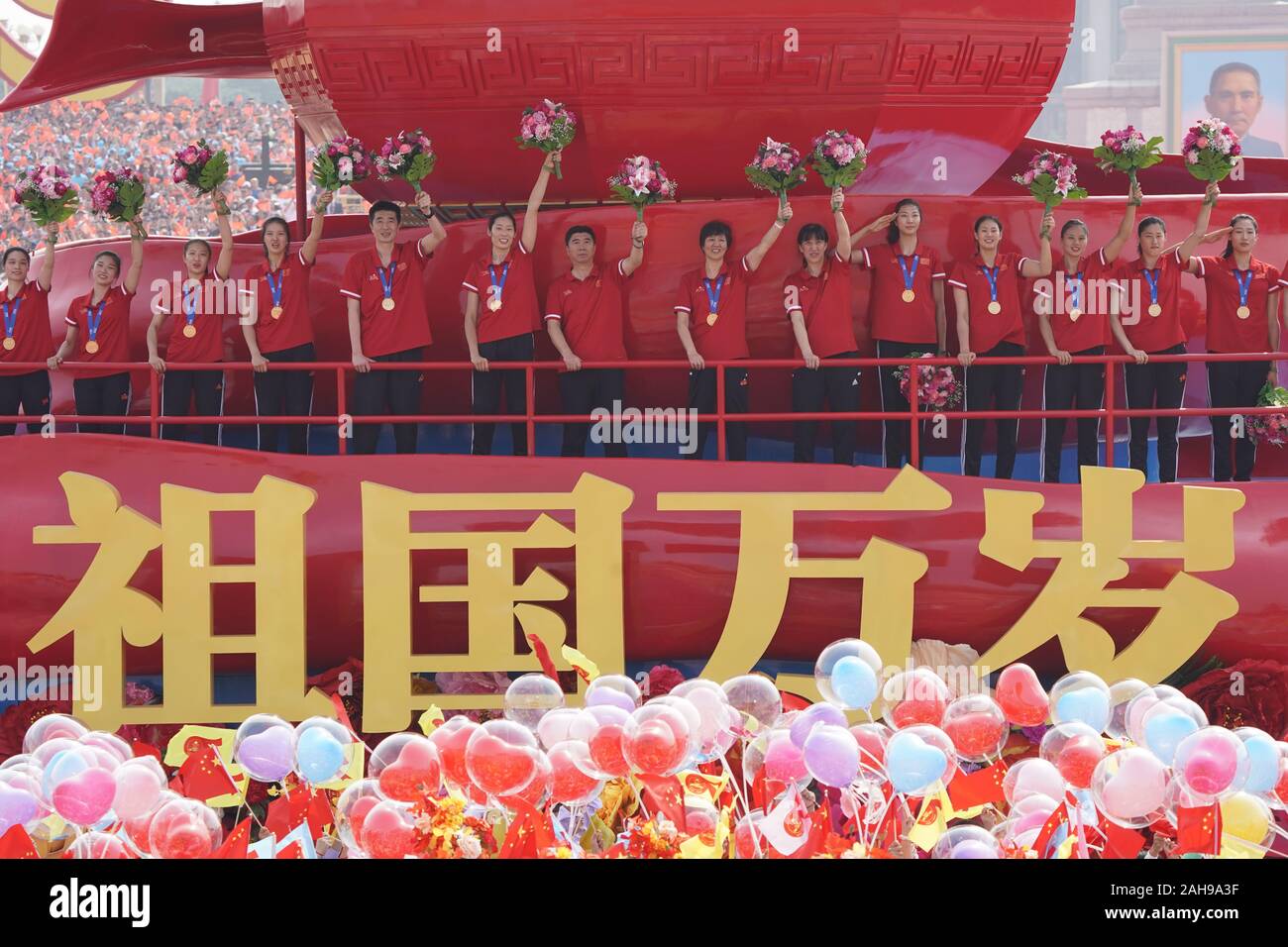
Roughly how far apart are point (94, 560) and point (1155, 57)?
2836 cm

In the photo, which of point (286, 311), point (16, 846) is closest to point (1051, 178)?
point (286, 311)

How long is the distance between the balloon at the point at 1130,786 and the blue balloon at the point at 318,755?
219cm

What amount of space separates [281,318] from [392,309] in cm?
54

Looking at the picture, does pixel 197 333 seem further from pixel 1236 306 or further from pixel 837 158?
pixel 1236 306

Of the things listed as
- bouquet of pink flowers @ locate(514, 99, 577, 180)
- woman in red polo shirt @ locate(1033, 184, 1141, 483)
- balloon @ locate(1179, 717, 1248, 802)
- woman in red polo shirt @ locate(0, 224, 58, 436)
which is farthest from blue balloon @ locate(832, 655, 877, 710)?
woman in red polo shirt @ locate(0, 224, 58, 436)

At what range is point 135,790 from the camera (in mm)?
3996

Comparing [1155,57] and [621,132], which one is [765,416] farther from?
[1155,57]

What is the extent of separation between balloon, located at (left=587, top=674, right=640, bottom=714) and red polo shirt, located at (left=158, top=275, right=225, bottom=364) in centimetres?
297

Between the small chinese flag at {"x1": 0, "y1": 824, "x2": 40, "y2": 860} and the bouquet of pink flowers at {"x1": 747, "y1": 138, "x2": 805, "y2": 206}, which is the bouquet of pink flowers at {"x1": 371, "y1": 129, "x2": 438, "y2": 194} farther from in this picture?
the small chinese flag at {"x1": 0, "y1": 824, "x2": 40, "y2": 860}

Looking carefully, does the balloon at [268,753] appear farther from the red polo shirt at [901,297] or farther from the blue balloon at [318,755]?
the red polo shirt at [901,297]

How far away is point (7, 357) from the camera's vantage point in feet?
22.3

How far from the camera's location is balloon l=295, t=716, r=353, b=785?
14.1 ft

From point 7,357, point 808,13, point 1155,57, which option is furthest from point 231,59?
point 1155,57

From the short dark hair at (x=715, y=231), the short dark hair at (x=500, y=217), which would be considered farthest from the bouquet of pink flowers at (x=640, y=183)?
the short dark hair at (x=500, y=217)
